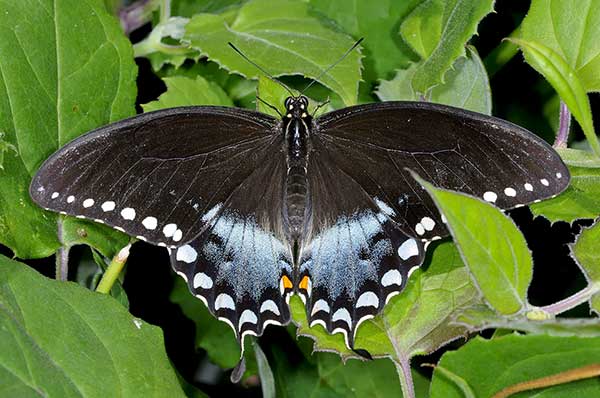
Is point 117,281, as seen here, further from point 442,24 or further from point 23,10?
point 442,24

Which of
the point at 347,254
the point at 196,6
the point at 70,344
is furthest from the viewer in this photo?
the point at 196,6

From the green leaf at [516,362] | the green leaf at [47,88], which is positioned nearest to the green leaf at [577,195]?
the green leaf at [516,362]

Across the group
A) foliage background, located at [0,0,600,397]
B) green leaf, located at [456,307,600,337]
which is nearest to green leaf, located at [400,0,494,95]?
foliage background, located at [0,0,600,397]

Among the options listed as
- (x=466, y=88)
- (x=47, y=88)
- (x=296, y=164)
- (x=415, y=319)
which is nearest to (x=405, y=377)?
(x=415, y=319)

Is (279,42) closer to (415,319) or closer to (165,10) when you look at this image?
(165,10)

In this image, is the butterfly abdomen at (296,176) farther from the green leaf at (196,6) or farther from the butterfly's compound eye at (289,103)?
the green leaf at (196,6)

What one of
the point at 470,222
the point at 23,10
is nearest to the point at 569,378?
the point at 470,222
